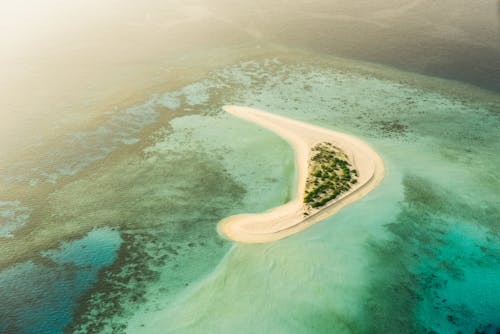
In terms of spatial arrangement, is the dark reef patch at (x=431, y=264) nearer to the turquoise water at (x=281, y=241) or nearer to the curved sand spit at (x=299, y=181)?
the turquoise water at (x=281, y=241)

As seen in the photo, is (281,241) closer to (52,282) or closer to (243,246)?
(243,246)

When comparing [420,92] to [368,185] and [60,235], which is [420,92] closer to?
[368,185]

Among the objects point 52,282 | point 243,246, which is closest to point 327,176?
point 243,246

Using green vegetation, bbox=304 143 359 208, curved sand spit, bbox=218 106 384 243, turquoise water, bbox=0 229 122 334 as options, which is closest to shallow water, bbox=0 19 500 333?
turquoise water, bbox=0 229 122 334

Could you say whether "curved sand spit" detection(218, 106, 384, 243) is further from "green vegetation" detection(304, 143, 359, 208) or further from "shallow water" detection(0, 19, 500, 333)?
"shallow water" detection(0, 19, 500, 333)

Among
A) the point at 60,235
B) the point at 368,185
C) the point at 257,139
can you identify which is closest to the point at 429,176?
the point at 368,185
